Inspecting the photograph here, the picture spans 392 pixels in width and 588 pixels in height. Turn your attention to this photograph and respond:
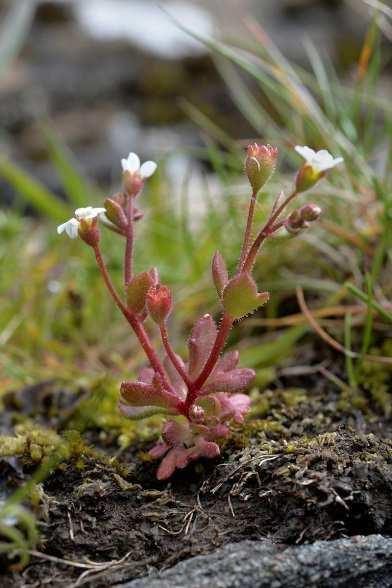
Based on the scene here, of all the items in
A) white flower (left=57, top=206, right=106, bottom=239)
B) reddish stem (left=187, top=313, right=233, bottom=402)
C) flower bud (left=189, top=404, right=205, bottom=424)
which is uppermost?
white flower (left=57, top=206, right=106, bottom=239)

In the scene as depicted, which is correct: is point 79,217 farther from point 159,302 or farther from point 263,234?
point 263,234

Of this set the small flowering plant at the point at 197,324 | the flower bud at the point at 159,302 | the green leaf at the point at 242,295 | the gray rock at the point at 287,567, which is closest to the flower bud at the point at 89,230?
the small flowering plant at the point at 197,324

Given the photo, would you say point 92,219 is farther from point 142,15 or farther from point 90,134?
point 142,15

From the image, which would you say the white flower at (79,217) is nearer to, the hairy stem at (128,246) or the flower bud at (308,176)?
the hairy stem at (128,246)

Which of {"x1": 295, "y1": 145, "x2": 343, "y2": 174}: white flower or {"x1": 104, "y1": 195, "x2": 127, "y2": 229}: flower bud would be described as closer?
{"x1": 295, "y1": 145, "x2": 343, "y2": 174}: white flower

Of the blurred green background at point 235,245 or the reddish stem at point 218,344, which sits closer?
the reddish stem at point 218,344

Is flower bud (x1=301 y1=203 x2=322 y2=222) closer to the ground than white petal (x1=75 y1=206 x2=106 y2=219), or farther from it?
closer to the ground

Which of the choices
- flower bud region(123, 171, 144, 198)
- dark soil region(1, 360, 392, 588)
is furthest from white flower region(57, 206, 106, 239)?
dark soil region(1, 360, 392, 588)

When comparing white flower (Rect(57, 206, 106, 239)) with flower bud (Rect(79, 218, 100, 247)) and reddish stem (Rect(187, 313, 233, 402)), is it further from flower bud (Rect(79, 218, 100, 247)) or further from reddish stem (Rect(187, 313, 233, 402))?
reddish stem (Rect(187, 313, 233, 402))
